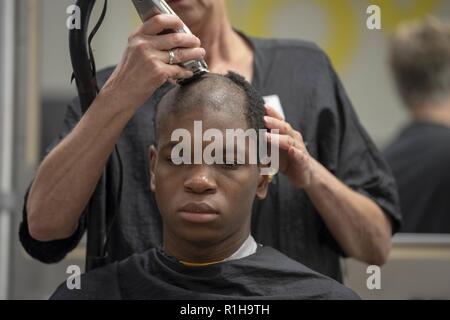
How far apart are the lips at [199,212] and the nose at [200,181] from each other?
21 millimetres

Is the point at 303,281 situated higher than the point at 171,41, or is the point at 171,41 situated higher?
the point at 171,41

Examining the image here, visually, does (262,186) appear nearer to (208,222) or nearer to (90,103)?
(208,222)

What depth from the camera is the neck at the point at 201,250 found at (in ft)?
3.68

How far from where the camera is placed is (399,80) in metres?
1.89

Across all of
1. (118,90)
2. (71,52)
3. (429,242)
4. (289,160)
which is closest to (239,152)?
(289,160)

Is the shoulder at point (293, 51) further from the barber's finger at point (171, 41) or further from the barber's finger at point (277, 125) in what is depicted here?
the barber's finger at point (171, 41)

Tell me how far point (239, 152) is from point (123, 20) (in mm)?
343

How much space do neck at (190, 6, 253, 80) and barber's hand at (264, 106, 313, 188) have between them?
16cm

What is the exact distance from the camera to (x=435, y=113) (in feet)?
6.33

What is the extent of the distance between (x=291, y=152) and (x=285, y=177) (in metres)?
0.08

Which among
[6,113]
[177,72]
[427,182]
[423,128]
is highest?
[177,72]

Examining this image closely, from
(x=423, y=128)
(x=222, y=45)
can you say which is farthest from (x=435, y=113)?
(x=222, y=45)

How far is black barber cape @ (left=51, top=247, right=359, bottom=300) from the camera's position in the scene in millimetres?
1107

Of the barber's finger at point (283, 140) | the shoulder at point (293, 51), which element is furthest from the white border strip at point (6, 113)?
the barber's finger at point (283, 140)
